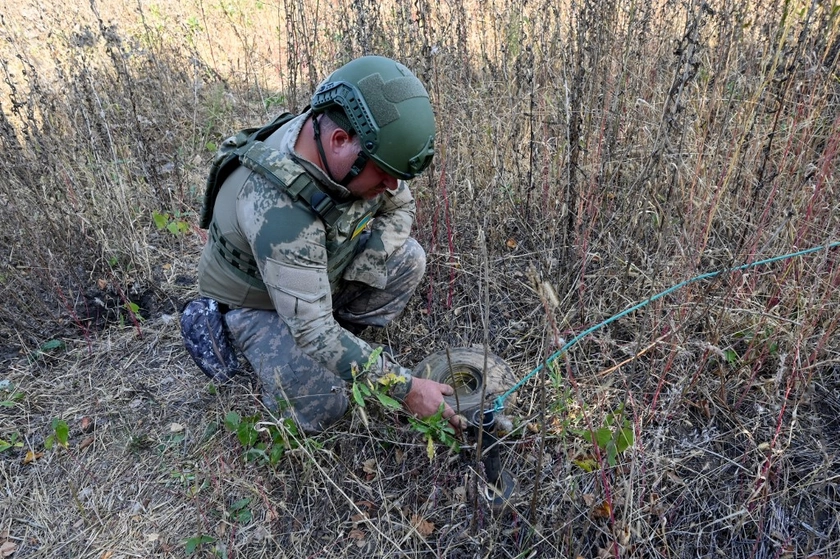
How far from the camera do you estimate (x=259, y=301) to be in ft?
8.88

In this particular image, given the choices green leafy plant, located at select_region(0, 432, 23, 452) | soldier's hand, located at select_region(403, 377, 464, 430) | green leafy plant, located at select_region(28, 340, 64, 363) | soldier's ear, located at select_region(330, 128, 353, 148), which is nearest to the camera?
soldier's ear, located at select_region(330, 128, 353, 148)

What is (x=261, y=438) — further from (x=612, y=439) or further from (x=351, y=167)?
→ (x=612, y=439)

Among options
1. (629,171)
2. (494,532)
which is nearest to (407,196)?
(629,171)

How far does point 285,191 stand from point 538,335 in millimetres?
1409

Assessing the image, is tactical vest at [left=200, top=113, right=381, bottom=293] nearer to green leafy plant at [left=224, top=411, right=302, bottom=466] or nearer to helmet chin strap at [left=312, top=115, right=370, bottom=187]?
helmet chin strap at [left=312, top=115, right=370, bottom=187]

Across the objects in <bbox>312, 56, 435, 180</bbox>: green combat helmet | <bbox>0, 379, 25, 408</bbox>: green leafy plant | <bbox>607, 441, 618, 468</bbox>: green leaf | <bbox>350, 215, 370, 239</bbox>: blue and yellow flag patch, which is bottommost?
<bbox>0, 379, 25, 408</bbox>: green leafy plant

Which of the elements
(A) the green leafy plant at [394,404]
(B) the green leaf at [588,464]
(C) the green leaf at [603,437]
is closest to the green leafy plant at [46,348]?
(A) the green leafy plant at [394,404]

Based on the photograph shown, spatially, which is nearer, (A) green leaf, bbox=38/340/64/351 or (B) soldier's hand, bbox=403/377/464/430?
(B) soldier's hand, bbox=403/377/464/430

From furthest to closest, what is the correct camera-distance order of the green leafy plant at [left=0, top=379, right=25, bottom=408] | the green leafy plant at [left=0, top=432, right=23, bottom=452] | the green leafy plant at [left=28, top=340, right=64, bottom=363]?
the green leafy plant at [left=28, top=340, right=64, bottom=363], the green leafy plant at [left=0, top=379, right=25, bottom=408], the green leafy plant at [left=0, top=432, right=23, bottom=452]

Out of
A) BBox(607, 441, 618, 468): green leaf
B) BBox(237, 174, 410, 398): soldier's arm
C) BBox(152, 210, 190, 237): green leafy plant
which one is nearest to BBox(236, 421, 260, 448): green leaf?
BBox(237, 174, 410, 398): soldier's arm

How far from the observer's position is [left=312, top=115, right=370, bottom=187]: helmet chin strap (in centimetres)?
214

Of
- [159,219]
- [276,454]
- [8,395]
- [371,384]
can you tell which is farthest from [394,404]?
[159,219]

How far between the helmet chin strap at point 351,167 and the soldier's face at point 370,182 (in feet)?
0.07

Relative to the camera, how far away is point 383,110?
2.04 metres
